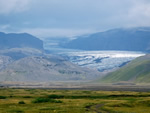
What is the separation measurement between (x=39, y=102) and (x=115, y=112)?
40499 millimetres

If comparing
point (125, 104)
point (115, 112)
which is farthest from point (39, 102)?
point (115, 112)

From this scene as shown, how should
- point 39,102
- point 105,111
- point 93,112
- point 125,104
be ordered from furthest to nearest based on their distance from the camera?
point 39,102 < point 125,104 < point 105,111 < point 93,112

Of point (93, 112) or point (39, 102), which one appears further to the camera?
point (39, 102)

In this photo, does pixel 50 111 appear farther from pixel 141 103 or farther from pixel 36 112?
pixel 141 103

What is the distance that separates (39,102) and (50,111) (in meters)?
34.2

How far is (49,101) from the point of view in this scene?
126000 millimetres

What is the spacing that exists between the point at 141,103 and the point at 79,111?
1093 inches

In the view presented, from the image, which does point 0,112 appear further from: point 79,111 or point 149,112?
point 149,112

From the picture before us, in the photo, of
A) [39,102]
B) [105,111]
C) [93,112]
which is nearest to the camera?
[93,112]

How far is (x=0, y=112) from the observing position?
285 feet

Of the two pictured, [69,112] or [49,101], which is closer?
[69,112]

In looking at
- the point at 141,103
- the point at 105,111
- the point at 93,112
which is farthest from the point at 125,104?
the point at 93,112

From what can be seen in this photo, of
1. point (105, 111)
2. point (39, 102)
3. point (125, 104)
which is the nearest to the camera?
point (105, 111)

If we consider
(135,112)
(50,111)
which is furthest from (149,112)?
(50,111)
